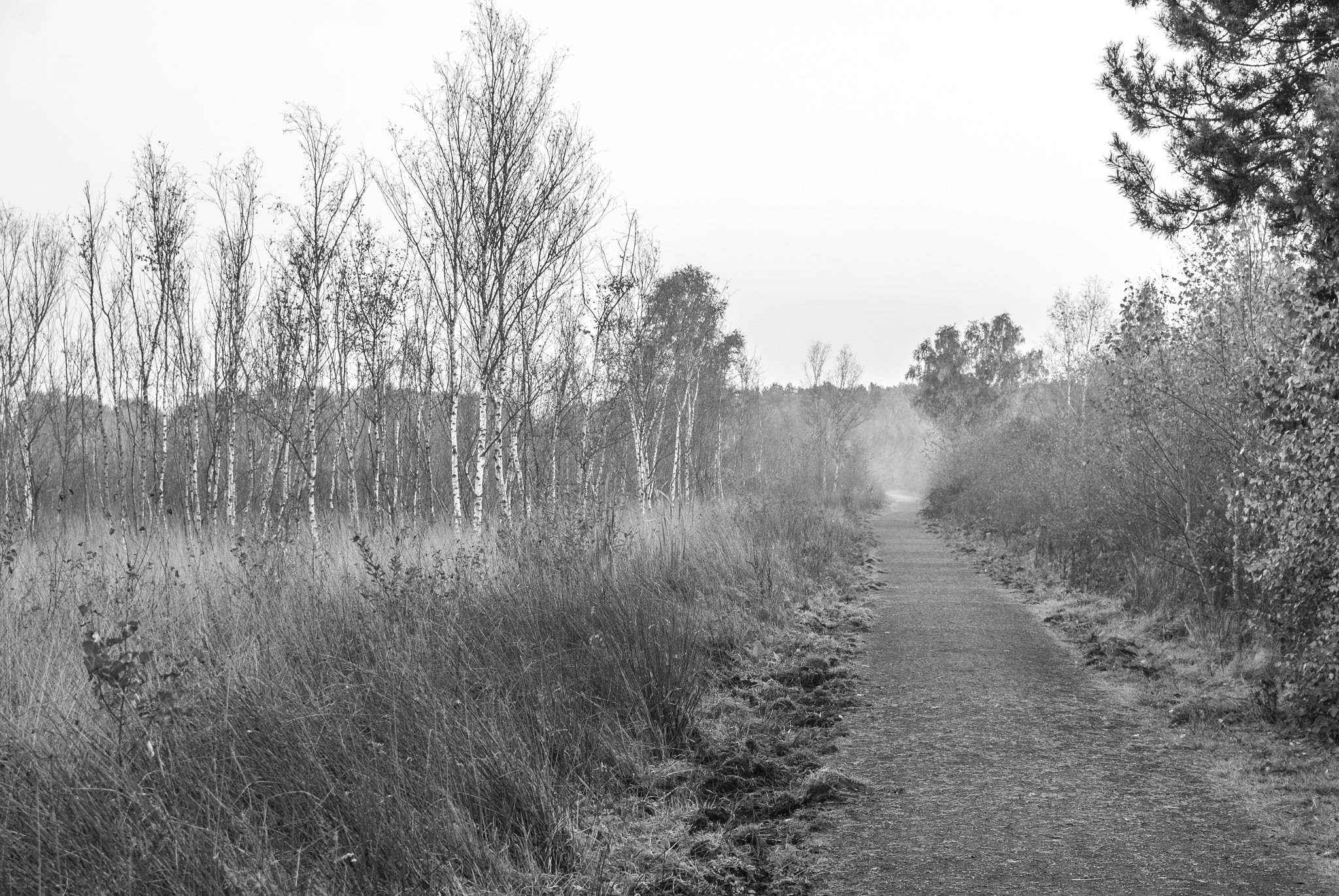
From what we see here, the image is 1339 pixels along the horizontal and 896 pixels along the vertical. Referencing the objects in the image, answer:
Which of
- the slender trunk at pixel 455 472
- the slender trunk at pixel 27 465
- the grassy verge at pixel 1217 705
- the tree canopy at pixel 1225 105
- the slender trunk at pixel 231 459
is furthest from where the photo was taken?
the slender trunk at pixel 27 465

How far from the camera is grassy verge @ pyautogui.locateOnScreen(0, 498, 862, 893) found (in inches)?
121

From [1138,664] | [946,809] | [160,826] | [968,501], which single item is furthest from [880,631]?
[968,501]

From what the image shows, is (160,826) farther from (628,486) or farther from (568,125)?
(628,486)

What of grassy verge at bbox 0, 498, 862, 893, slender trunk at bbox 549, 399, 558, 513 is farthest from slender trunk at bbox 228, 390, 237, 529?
grassy verge at bbox 0, 498, 862, 893

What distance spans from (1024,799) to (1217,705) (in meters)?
2.65

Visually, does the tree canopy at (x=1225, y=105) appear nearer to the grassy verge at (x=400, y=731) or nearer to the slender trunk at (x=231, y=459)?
the grassy verge at (x=400, y=731)

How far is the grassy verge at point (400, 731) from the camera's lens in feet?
10.1

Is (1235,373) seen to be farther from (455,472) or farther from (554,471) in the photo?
(554,471)

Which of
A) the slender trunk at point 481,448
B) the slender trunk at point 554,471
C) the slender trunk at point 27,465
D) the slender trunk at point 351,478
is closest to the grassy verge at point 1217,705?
the slender trunk at point 554,471

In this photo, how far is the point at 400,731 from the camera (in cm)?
402

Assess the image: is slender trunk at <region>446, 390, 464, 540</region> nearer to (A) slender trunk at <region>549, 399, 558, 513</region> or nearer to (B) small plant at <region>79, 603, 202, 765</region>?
(A) slender trunk at <region>549, 399, 558, 513</region>

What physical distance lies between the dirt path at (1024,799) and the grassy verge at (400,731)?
1.33 feet

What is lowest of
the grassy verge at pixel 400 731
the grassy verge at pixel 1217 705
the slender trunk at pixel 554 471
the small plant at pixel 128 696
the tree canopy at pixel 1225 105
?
the grassy verge at pixel 1217 705

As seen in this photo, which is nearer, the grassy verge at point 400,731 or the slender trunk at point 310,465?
the grassy verge at point 400,731
